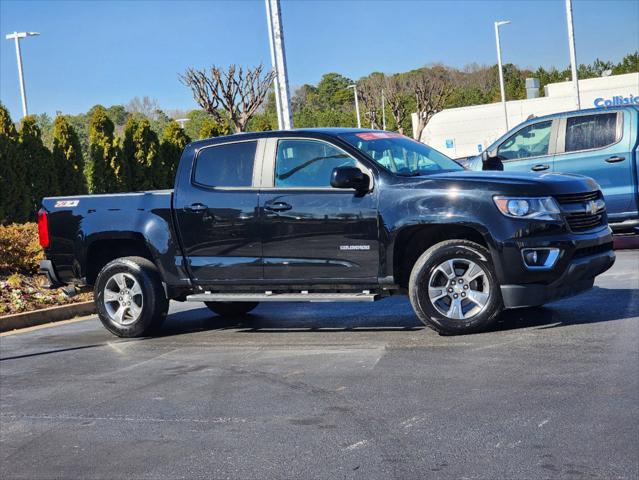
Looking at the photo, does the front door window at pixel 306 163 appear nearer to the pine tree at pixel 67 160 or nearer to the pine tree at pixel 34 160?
the pine tree at pixel 34 160

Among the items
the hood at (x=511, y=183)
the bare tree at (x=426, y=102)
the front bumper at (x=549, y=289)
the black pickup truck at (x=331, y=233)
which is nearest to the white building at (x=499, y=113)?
the bare tree at (x=426, y=102)

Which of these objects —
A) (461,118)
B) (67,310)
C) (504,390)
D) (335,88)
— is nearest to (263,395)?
(504,390)

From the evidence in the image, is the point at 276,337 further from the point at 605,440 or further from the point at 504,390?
the point at 605,440

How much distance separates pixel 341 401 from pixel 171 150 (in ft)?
79.5

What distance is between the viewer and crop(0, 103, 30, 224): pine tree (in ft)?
69.0

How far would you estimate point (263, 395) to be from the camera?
661 centimetres

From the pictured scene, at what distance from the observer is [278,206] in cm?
862

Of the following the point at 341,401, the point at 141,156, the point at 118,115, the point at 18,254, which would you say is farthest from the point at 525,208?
the point at 118,115

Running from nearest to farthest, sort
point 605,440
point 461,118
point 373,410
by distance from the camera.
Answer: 1. point 605,440
2. point 373,410
3. point 461,118

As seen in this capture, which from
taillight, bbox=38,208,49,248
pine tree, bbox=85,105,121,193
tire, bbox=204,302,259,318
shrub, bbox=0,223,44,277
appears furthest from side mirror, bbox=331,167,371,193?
pine tree, bbox=85,105,121,193

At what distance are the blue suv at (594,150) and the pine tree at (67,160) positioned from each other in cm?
1305

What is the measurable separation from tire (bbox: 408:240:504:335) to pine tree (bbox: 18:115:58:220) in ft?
52.7

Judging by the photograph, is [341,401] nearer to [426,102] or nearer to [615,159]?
[615,159]

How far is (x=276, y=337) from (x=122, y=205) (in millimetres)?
2086
